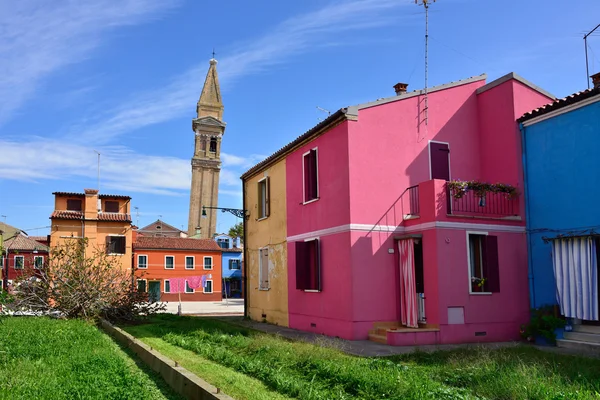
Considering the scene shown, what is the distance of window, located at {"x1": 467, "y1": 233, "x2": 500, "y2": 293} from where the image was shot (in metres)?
13.5

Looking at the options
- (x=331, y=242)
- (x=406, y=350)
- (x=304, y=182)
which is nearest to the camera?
(x=406, y=350)

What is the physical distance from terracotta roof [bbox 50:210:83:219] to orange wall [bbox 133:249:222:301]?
890cm

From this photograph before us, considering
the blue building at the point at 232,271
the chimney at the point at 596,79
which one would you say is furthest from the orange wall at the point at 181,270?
the chimney at the point at 596,79

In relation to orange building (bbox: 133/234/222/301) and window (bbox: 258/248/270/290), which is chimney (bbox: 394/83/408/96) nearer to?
window (bbox: 258/248/270/290)

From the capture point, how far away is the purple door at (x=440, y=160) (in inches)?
603

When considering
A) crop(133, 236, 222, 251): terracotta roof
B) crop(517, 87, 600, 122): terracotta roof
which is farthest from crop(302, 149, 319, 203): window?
crop(133, 236, 222, 251): terracotta roof

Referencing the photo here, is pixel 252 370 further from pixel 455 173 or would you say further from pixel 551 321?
pixel 455 173

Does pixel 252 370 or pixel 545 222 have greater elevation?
pixel 545 222

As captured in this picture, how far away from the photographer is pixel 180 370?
26.6 ft

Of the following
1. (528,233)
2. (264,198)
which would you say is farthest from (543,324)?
(264,198)

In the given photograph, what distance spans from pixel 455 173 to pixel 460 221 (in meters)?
2.51

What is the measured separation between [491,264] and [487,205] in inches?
65.7

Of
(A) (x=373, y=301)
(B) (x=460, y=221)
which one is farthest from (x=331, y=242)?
(B) (x=460, y=221)

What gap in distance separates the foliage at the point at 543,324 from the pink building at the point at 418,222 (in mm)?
563
